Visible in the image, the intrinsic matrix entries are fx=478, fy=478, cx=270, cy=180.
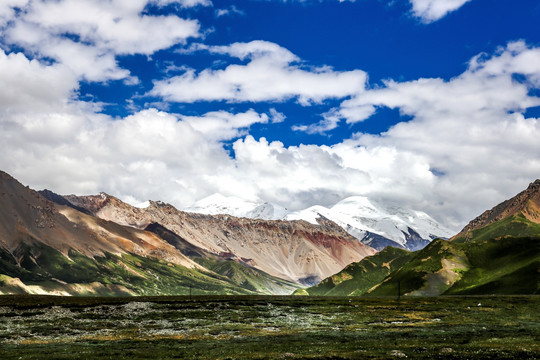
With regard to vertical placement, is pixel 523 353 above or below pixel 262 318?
above

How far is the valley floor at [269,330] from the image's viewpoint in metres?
50.2

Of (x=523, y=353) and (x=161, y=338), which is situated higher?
(x=523, y=353)

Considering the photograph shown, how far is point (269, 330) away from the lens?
81.2 m

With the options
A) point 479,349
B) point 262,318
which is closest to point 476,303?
point 262,318

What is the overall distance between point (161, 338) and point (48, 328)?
26.5m

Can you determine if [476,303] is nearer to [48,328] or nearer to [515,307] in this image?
[515,307]

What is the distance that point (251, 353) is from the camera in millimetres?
50781

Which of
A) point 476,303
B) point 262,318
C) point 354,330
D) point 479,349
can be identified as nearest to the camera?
point 479,349

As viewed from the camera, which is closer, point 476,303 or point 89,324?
point 89,324

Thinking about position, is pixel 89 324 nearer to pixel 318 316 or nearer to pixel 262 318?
pixel 262 318

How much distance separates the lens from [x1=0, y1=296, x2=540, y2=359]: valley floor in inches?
1978

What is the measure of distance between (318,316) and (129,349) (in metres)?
59.6

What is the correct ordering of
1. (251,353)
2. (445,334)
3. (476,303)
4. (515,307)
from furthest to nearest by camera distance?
(476,303) < (515,307) < (445,334) < (251,353)

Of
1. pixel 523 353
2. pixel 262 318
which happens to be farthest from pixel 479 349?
pixel 262 318
